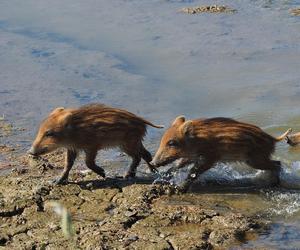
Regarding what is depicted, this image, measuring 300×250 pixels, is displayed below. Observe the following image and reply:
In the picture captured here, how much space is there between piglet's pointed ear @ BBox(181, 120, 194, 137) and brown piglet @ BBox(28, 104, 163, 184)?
428mm

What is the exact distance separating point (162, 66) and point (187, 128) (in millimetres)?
4922

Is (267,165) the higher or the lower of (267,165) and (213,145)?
the lower

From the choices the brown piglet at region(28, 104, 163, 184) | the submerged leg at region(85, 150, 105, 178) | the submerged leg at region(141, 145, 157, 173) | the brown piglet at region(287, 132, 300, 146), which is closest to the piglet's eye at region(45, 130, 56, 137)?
the brown piglet at region(28, 104, 163, 184)

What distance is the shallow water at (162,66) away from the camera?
10000 mm

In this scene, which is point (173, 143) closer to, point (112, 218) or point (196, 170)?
point (196, 170)

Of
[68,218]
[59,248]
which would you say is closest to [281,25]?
[59,248]

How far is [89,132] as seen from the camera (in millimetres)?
7742

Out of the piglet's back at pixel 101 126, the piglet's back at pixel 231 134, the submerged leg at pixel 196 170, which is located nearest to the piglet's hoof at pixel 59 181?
the piglet's back at pixel 101 126

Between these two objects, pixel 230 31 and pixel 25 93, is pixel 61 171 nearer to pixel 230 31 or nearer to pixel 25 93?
pixel 25 93

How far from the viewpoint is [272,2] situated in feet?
54.6

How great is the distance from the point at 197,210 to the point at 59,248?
55.5 inches

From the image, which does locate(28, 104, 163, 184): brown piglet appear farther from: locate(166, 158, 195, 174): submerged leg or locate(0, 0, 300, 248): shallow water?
locate(0, 0, 300, 248): shallow water

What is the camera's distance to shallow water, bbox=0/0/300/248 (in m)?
10.0

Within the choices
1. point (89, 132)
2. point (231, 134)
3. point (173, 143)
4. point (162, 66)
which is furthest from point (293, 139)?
point (162, 66)
